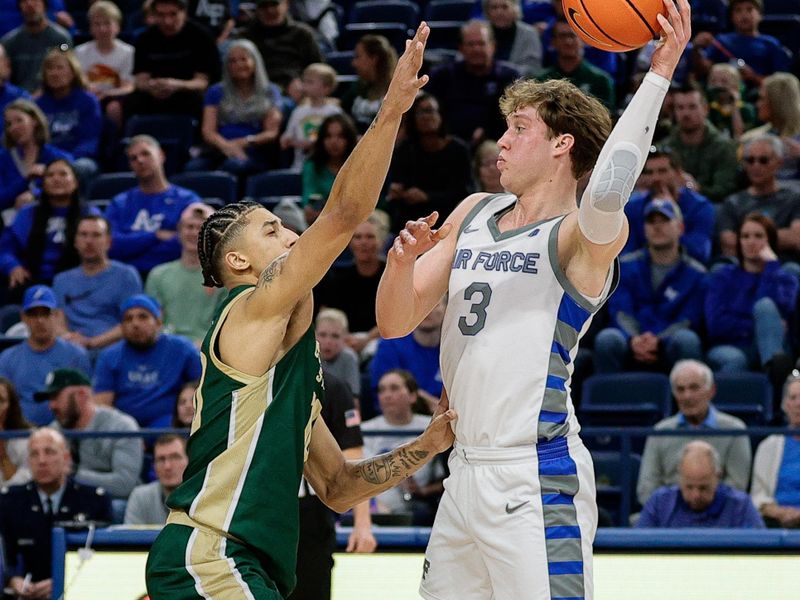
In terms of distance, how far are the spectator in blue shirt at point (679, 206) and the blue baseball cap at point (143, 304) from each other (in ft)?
10.1

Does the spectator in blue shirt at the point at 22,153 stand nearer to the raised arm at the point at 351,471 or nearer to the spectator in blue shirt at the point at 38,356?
the spectator in blue shirt at the point at 38,356

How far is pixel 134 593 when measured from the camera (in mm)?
6406

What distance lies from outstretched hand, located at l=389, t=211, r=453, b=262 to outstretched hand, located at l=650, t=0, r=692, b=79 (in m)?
0.75

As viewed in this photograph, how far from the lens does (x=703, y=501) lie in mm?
7430

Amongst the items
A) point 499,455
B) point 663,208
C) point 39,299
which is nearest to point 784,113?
point 663,208

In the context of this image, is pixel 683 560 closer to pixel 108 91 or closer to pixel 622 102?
pixel 622 102

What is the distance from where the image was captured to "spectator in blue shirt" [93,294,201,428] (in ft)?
29.5

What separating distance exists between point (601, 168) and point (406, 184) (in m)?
6.62

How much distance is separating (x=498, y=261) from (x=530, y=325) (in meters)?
0.23

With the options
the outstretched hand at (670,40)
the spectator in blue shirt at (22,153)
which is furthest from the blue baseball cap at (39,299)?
the outstretched hand at (670,40)

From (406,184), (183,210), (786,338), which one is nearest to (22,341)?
(183,210)

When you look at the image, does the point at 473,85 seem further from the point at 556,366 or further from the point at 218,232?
the point at 556,366

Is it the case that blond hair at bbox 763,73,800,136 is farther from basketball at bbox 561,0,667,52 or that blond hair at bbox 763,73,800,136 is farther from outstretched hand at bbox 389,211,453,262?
outstretched hand at bbox 389,211,453,262

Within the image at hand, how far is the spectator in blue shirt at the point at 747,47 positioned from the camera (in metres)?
11.7
